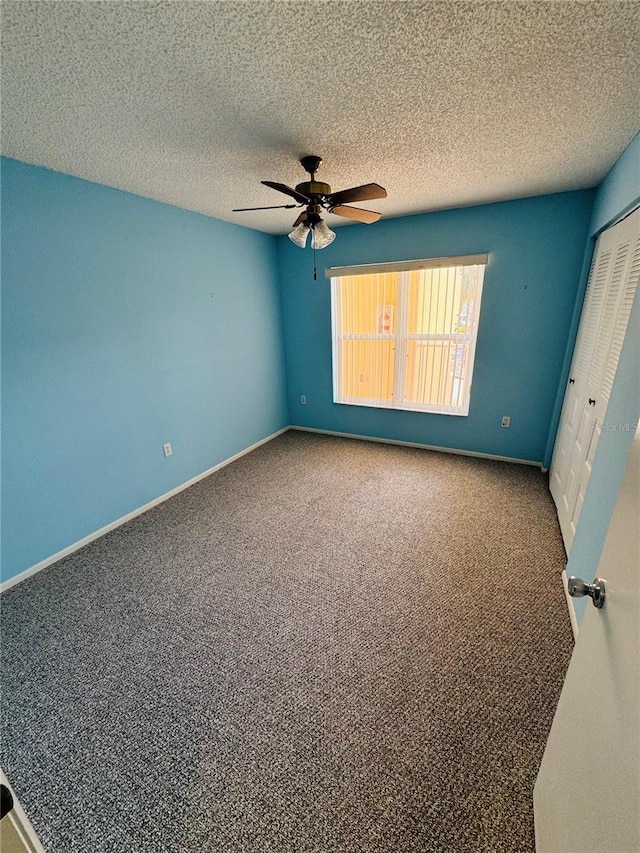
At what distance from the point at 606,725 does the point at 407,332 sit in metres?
3.30

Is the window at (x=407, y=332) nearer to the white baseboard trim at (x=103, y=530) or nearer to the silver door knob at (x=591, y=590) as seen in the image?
the white baseboard trim at (x=103, y=530)

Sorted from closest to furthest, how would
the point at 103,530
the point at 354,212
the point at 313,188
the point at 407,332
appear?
the point at 313,188
the point at 354,212
the point at 103,530
the point at 407,332

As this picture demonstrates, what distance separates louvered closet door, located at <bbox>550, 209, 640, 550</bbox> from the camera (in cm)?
171

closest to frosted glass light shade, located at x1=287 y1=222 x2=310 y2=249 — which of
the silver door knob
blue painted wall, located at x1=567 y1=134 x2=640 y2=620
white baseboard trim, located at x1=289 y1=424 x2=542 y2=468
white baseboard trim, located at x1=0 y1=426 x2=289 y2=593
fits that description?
blue painted wall, located at x1=567 y1=134 x2=640 y2=620

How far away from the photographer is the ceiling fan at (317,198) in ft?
5.52

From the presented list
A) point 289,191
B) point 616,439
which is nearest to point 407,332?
point 289,191

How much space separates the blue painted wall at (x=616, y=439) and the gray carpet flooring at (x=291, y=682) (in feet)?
1.45

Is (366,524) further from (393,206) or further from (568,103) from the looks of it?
(393,206)

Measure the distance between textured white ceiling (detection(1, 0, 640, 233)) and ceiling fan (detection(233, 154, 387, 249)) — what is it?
0.57ft

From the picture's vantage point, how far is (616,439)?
137cm

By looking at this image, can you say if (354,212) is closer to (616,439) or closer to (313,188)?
(313,188)

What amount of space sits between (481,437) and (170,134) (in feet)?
11.1

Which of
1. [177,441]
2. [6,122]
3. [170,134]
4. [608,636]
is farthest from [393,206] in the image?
[608,636]

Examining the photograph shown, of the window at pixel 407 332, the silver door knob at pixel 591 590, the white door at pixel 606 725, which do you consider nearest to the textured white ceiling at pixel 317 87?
the window at pixel 407 332
